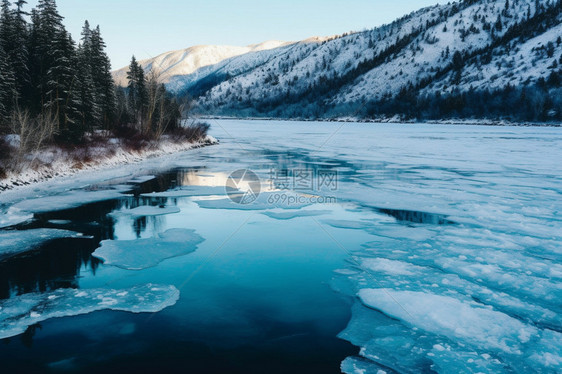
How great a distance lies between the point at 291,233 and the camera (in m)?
10.5

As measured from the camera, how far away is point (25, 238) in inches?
381

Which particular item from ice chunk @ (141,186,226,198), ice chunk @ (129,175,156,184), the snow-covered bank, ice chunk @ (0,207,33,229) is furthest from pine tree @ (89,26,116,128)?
ice chunk @ (0,207,33,229)

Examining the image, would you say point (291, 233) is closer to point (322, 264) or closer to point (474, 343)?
point (322, 264)

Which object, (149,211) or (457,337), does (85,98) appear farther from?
(457,337)

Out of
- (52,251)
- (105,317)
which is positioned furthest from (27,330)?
(52,251)

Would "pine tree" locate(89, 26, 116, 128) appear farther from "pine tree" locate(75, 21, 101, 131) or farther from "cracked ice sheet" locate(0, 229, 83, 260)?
"cracked ice sheet" locate(0, 229, 83, 260)

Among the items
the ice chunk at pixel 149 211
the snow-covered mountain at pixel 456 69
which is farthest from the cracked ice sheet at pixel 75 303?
the snow-covered mountain at pixel 456 69

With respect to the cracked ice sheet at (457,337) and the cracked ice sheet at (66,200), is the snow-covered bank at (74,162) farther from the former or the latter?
the cracked ice sheet at (457,337)

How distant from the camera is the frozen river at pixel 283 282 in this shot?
5.05 meters

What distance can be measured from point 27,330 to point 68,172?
1686cm

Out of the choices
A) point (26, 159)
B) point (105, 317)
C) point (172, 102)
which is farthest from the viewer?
point (172, 102)

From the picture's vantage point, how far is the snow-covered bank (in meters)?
17.1
